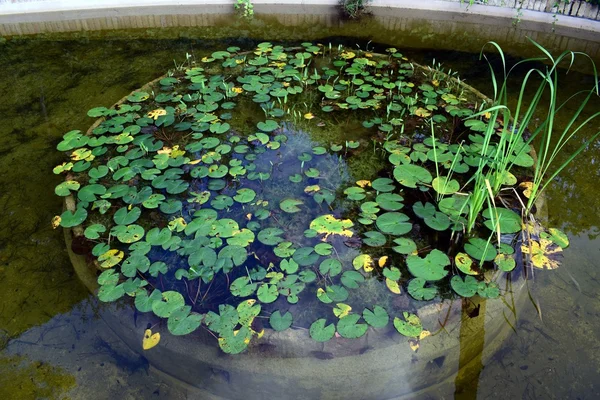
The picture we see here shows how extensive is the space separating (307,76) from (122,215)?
220 centimetres

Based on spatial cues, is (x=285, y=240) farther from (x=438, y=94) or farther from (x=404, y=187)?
(x=438, y=94)

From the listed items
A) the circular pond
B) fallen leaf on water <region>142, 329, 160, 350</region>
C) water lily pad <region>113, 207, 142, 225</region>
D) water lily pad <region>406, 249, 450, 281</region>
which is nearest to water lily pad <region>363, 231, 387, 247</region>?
the circular pond

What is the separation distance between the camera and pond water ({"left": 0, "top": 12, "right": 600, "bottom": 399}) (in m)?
2.29

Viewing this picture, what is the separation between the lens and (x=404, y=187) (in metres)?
2.90

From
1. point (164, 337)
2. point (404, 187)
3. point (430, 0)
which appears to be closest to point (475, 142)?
point (404, 187)

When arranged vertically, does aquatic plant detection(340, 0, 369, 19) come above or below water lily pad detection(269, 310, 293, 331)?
above

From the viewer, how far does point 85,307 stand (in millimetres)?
2646

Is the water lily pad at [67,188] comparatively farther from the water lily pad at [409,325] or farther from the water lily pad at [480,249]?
the water lily pad at [480,249]

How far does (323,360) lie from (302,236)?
2.46 feet

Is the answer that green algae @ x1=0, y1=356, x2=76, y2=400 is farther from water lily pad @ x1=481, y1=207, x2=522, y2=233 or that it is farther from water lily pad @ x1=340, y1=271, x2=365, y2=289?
water lily pad @ x1=481, y1=207, x2=522, y2=233

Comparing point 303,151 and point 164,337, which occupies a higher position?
point 303,151

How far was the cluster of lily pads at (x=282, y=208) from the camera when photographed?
7.41 ft

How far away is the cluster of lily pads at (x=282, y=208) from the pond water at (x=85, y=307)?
35 centimetres

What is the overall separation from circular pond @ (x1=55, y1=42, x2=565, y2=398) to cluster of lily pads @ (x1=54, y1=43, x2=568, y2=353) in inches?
0.4
